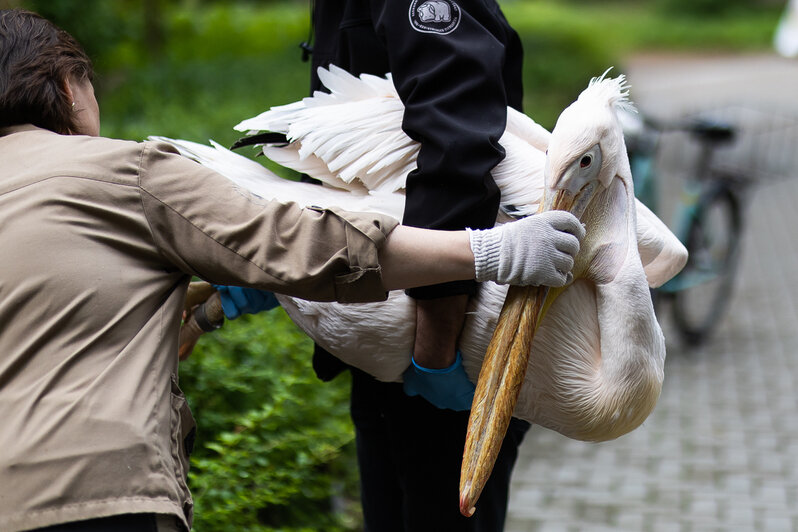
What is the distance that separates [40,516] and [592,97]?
1408 millimetres

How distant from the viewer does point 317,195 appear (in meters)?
2.23

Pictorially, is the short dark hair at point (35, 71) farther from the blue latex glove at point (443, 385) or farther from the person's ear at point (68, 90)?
the blue latex glove at point (443, 385)

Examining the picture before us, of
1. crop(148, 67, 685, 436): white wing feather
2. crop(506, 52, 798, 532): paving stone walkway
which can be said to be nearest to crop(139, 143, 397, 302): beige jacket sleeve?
crop(148, 67, 685, 436): white wing feather

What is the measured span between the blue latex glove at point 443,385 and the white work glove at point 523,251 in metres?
0.35

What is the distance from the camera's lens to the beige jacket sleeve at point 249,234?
177cm

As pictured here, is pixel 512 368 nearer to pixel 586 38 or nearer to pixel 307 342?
pixel 307 342

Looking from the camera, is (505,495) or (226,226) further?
(505,495)

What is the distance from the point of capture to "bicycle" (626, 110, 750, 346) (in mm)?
5855

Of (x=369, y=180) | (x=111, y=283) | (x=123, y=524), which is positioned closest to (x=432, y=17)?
(x=369, y=180)

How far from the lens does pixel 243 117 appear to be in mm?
7164

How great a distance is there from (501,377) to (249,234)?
0.61 m

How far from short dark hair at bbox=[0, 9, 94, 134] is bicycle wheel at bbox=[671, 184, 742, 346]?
4.74m

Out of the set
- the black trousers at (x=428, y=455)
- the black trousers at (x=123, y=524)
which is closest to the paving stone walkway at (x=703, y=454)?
the black trousers at (x=428, y=455)

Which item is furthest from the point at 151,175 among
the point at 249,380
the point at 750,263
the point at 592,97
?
the point at 750,263
